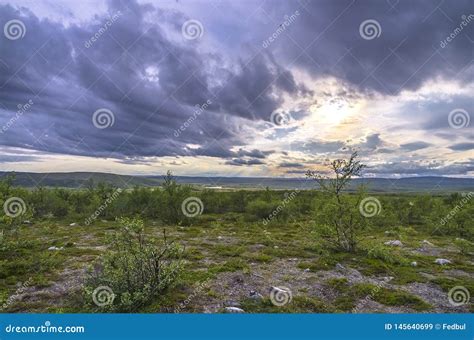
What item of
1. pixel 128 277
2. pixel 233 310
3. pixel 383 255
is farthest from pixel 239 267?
pixel 383 255

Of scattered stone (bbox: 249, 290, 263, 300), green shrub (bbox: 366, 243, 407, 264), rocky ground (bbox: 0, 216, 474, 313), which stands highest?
green shrub (bbox: 366, 243, 407, 264)

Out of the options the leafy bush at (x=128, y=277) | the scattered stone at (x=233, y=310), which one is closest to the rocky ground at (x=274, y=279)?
the scattered stone at (x=233, y=310)

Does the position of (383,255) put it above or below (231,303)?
above

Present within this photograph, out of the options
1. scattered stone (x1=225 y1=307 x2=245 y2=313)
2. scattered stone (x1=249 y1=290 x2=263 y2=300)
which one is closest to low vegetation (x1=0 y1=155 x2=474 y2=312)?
scattered stone (x1=249 y1=290 x2=263 y2=300)

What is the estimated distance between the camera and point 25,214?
20672 mm

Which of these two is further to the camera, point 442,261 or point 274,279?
point 442,261

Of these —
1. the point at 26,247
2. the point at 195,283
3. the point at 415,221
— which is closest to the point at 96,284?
the point at 195,283

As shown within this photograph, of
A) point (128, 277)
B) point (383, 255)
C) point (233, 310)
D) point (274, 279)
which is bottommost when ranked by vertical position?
point (274, 279)

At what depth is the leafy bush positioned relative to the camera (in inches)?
450

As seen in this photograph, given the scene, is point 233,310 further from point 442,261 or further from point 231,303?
point 442,261

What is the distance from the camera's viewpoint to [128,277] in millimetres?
12141

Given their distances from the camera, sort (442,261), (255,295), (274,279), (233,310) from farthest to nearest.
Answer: (442,261)
(274,279)
(255,295)
(233,310)

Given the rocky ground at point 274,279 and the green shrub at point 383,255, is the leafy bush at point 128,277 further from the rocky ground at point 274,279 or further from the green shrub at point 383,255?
the green shrub at point 383,255

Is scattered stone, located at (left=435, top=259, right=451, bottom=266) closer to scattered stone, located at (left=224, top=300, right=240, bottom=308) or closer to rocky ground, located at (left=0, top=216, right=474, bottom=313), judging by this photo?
rocky ground, located at (left=0, top=216, right=474, bottom=313)
